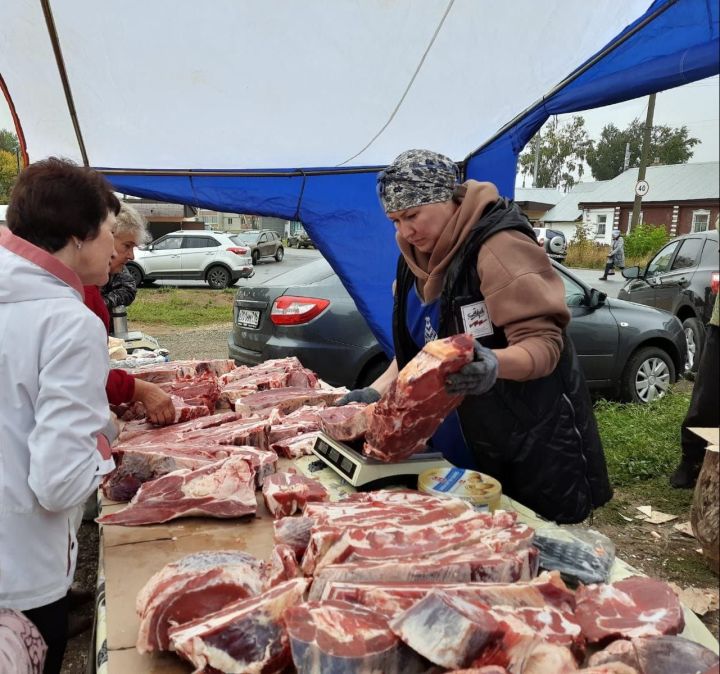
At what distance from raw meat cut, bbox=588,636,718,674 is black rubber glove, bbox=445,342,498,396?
80 cm

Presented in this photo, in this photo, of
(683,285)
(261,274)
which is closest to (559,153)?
(261,274)

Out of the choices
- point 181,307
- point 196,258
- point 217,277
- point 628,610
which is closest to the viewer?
point 628,610

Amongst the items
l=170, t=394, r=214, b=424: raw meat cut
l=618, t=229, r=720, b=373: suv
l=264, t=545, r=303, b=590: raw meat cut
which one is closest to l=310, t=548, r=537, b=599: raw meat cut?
l=264, t=545, r=303, b=590: raw meat cut

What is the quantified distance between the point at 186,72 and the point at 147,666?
3.50 m

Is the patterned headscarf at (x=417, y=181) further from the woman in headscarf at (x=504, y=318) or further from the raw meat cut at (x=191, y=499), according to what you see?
the raw meat cut at (x=191, y=499)

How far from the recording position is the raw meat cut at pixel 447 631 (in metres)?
1.32

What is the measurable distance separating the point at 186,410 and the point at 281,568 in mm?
1952

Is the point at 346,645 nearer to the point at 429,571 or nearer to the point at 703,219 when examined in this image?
the point at 429,571

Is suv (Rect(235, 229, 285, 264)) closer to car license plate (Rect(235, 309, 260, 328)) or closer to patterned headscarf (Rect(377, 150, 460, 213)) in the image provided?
car license plate (Rect(235, 309, 260, 328))

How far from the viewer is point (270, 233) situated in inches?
1298

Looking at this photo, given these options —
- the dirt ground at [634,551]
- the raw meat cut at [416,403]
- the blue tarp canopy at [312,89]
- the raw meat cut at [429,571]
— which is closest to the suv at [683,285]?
the dirt ground at [634,551]

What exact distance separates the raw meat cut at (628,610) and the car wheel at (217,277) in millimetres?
20162

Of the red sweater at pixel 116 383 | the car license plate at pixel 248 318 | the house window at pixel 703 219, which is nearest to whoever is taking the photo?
the house window at pixel 703 219

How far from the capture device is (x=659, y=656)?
1.41 metres
